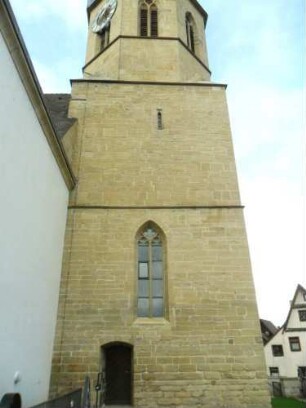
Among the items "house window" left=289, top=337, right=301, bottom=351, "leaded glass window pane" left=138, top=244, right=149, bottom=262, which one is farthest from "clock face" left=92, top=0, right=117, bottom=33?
"house window" left=289, top=337, right=301, bottom=351

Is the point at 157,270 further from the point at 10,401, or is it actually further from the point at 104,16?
the point at 104,16

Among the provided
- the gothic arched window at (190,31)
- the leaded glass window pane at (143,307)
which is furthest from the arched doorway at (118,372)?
the gothic arched window at (190,31)

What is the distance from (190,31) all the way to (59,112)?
6755mm

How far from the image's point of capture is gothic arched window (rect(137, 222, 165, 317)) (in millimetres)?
7910

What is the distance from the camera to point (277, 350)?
2677 cm

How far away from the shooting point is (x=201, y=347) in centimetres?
732

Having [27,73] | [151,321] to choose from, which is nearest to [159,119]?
[27,73]

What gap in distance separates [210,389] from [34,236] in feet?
14.7

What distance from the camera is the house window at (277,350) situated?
26562mm

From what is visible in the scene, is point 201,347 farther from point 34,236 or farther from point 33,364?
point 34,236

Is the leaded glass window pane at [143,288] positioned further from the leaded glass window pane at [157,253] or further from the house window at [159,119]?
the house window at [159,119]

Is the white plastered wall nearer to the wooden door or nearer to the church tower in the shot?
the church tower

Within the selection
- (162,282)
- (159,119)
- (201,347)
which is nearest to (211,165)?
(159,119)

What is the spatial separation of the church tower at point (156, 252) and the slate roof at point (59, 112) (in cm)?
41
